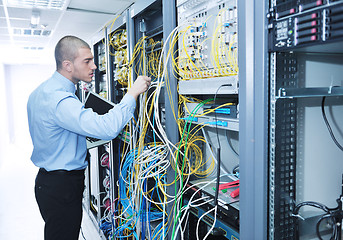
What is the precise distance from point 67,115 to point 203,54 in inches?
31.9

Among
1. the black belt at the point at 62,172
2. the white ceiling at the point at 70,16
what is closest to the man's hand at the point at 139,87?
the black belt at the point at 62,172

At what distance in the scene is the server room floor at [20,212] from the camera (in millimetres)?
3021

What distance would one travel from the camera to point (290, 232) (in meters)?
0.90

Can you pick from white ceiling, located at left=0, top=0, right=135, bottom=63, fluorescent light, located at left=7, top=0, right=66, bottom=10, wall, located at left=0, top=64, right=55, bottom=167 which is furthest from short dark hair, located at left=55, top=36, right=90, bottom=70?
wall, located at left=0, top=64, right=55, bottom=167

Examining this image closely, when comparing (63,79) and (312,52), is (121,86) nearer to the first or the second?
(63,79)

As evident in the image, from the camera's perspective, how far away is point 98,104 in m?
1.96

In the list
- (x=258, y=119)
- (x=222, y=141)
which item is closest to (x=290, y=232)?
(x=258, y=119)

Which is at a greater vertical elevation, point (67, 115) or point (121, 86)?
point (121, 86)

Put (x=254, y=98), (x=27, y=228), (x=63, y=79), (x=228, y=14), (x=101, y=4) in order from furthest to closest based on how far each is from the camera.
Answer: (x=27, y=228) < (x=101, y=4) < (x=63, y=79) < (x=228, y=14) < (x=254, y=98)

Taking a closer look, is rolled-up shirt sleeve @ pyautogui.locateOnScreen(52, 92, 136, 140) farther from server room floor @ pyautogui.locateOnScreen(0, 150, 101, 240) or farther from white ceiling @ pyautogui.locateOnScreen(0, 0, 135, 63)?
server room floor @ pyautogui.locateOnScreen(0, 150, 101, 240)

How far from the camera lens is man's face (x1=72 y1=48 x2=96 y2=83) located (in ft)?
5.76

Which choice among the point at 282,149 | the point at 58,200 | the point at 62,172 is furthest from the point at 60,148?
the point at 282,149

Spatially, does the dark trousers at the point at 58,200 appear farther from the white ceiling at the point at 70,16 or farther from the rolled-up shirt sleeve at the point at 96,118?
the white ceiling at the point at 70,16

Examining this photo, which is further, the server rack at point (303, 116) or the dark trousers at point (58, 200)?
the dark trousers at point (58, 200)
